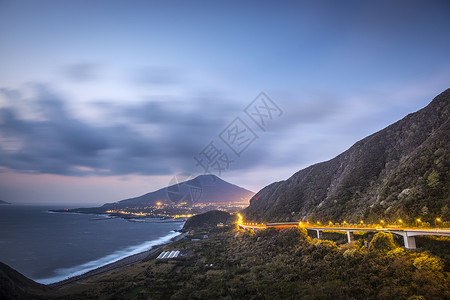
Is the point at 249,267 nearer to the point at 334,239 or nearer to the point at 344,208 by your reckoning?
the point at 334,239

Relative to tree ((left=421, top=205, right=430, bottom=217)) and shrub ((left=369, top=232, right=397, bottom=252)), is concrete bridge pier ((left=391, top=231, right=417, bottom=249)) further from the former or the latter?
tree ((left=421, top=205, right=430, bottom=217))

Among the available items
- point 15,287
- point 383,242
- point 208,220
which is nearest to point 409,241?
point 383,242

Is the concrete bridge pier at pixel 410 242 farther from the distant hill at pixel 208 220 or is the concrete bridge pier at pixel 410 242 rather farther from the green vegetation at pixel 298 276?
the distant hill at pixel 208 220

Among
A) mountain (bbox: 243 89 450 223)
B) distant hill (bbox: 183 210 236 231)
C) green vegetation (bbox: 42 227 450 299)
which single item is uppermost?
mountain (bbox: 243 89 450 223)

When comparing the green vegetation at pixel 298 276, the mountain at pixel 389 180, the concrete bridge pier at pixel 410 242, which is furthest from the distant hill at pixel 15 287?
the mountain at pixel 389 180

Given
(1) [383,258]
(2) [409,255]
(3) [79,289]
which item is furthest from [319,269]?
(3) [79,289]

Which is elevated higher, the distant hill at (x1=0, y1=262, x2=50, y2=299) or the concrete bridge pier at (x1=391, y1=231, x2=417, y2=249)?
the concrete bridge pier at (x1=391, y1=231, x2=417, y2=249)

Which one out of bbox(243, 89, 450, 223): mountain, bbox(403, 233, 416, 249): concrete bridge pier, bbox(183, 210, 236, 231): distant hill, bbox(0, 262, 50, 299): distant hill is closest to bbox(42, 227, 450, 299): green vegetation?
bbox(403, 233, 416, 249): concrete bridge pier
